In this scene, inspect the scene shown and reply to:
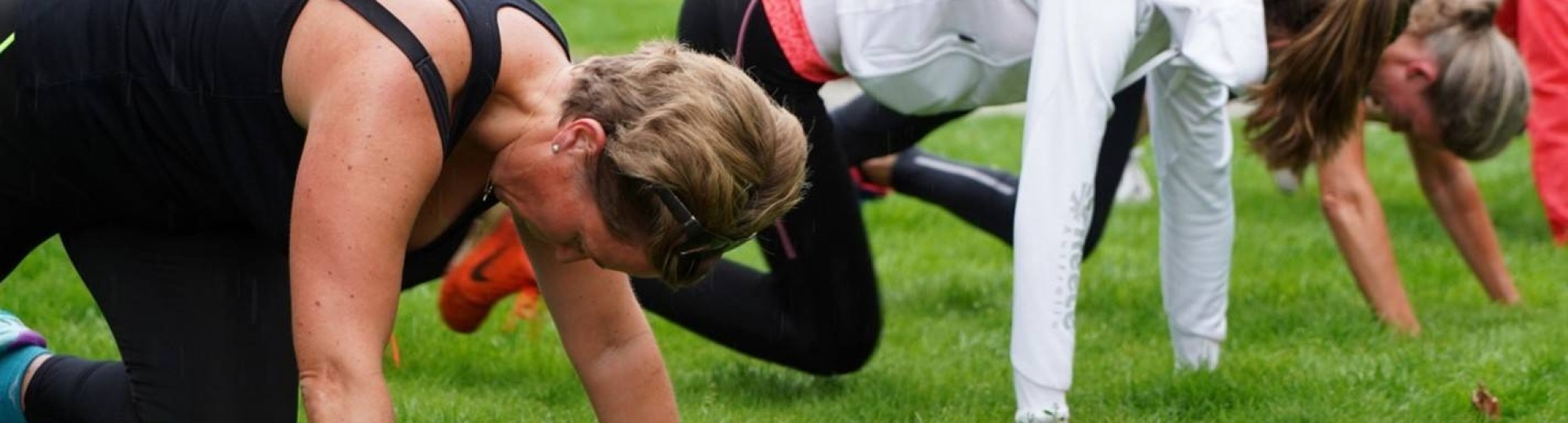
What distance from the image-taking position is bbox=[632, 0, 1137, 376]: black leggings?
457cm

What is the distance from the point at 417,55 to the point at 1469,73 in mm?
3170

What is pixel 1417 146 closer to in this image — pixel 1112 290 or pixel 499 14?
pixel 1112 290

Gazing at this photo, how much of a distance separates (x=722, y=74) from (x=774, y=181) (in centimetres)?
18

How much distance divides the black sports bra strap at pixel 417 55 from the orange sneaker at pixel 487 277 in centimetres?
222

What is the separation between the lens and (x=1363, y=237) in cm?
574

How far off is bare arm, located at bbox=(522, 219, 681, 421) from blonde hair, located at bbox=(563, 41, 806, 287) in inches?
19.9

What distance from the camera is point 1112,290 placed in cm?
652

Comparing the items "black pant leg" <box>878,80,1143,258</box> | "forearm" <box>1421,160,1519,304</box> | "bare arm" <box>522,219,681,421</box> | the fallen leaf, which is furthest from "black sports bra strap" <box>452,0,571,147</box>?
"forearm" <box>1421,160,1519,304</box>

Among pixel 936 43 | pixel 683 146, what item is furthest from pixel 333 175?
pixel 936 43

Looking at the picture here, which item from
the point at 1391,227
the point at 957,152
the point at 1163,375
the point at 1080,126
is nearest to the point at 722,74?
the point at 1080,126

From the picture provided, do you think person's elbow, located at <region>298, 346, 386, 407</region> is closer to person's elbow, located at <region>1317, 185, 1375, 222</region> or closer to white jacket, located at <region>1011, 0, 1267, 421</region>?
white jacket, located at <region>1011, 0, 1267, 421</region>

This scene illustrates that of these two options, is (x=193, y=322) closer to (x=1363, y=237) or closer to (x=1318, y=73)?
(x=1318, y=73)

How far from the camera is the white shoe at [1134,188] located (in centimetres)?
865

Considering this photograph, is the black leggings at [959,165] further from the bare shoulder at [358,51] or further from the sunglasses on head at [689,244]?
the bare shoulder at [358,51]
